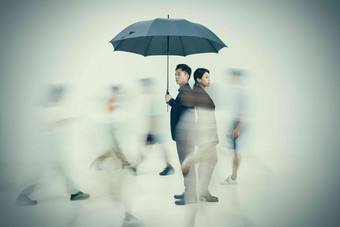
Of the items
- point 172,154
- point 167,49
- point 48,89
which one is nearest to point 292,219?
point 167,49

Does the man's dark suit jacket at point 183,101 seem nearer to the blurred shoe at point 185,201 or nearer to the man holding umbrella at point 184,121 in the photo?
the man holding umbrella at point 184,121

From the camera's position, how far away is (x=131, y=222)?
3.68 meters

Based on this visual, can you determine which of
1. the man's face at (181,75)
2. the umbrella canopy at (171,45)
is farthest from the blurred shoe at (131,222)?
the umbrella canopy at (171,45)

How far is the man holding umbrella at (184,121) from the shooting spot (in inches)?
163

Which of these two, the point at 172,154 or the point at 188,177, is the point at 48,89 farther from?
the point at 172,154

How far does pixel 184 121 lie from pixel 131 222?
125 cm

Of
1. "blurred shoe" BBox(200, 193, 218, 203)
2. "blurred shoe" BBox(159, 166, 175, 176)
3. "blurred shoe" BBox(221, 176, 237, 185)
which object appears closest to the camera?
"blurred shoe" BBox(200, 193, 218, 203)

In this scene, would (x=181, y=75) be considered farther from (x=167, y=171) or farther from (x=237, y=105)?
(x=167, y=171)

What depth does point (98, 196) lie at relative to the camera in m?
4.54

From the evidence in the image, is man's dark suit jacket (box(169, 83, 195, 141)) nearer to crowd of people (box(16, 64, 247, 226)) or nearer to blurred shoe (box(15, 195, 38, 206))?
crowd of people (box(16, 64, 247, 226))

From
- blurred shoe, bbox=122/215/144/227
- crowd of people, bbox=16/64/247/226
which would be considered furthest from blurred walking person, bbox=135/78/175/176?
blurred shoe, bbox=122/215/144/227

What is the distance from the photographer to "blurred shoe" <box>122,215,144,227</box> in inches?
143

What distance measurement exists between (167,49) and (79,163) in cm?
297

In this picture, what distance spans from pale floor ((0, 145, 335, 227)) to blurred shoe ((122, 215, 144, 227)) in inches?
2.9
